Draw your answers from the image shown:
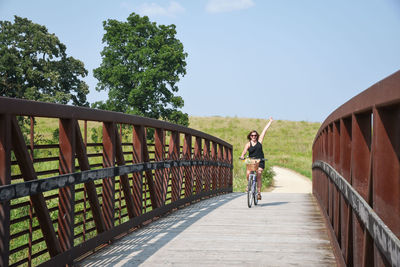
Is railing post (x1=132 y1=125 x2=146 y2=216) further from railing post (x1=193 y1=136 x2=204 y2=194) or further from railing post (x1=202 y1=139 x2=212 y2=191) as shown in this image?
railing post (x1=202 y1=139 x2=212 y2=191)

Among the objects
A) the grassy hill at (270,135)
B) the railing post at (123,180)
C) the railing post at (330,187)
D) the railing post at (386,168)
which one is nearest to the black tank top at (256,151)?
the railing post at (330,187)

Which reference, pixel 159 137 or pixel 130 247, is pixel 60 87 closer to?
pixel 159 137

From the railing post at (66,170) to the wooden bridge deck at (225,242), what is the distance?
0.45 m

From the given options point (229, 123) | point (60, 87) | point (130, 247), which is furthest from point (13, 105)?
point (229, 123)

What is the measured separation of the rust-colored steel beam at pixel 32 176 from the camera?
4129mm

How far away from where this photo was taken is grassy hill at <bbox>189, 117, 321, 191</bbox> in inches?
1844

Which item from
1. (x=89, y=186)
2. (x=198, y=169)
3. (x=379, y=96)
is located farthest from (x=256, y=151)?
(x=379, y=96)

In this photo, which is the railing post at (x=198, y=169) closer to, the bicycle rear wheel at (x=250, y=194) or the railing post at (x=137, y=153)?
the bicycle rear wheel at (x=250, y=194)

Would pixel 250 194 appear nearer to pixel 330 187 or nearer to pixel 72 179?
pixel 330 187

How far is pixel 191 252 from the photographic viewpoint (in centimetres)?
587

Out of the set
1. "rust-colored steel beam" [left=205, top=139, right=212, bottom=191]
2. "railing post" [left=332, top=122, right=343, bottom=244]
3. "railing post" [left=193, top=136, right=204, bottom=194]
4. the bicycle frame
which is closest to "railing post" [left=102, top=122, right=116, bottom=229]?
"railing post" [left=332, top=122, right=343, bottom=244]

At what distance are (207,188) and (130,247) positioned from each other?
765 cm

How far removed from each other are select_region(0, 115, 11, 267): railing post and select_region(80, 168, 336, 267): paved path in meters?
1.55

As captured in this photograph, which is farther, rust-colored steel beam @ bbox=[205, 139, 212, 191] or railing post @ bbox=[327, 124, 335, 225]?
rust-colored steel beam @ bbox=[205, 139, 212, 191]
